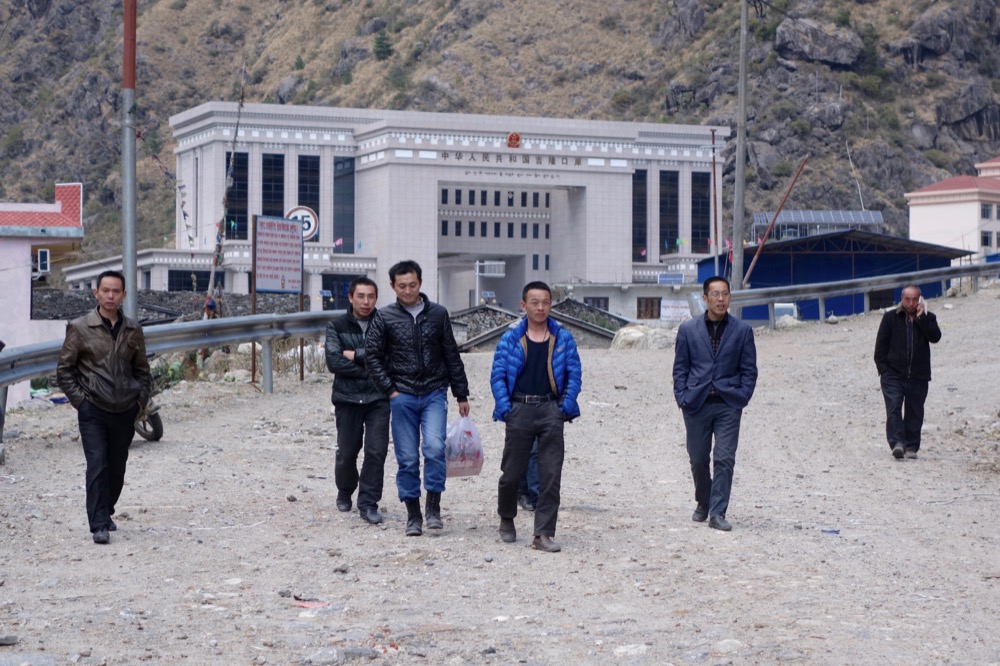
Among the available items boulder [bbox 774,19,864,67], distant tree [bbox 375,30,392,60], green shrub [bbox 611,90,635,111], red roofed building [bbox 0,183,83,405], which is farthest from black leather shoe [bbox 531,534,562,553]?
distant tree [bbox 375,30,392,60]

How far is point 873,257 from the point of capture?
5662 centimetres

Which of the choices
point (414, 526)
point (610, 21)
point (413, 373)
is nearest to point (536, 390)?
point (413, 373)

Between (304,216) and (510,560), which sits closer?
(510,560)

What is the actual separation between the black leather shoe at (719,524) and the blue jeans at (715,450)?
0.03 metres

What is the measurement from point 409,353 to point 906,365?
6648mm

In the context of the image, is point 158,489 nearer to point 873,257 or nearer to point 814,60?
point 873,257

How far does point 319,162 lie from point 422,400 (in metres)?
86.4

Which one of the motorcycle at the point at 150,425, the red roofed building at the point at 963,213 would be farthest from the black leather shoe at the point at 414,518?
the red roofed building at the point at 963,213

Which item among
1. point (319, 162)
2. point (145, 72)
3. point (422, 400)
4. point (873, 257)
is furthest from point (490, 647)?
point (145, 72)

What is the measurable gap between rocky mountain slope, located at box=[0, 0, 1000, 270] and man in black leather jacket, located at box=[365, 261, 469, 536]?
365 feet

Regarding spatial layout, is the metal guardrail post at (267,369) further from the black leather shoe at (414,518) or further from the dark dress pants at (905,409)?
the black leather shoe at (414,518)

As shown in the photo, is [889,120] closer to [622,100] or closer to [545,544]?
[622,100]

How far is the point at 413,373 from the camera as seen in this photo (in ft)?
33.2

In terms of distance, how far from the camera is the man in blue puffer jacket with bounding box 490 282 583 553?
31.9 ft
